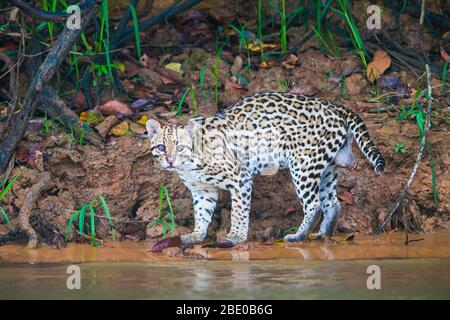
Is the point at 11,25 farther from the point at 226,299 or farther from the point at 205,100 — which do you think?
the point at 226,299

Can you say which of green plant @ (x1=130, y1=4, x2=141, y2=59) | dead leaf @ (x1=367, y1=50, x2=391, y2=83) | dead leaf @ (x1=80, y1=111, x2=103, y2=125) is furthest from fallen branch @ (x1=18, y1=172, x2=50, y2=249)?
dead leaf @ (x1=367, y1=50, x2=391, y2=83)

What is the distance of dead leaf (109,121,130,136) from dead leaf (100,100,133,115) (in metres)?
0.18

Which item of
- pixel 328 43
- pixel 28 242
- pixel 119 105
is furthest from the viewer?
pixel 328 43

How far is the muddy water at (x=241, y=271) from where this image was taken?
7297 mm

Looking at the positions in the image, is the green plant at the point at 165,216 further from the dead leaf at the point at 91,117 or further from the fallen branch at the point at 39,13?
the fallen branch at the point at 39,13

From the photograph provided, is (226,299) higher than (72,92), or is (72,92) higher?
(72,92)

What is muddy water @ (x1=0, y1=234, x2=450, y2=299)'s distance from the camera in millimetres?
7297

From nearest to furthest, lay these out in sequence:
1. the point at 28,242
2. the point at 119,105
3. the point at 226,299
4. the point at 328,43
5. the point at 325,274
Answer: the point at 226,299 < the point at 325,274 < the point at 28,242 < the point at 119,105 < the point at 328,43

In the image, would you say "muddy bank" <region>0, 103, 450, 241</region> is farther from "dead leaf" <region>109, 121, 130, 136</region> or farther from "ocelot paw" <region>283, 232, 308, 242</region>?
"ocelot paw" <region>283, 232, 308, 242</region>

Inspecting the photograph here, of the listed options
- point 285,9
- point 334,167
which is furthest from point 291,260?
point 285,9

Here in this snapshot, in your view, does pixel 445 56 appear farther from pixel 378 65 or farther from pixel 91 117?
pixel 91 117

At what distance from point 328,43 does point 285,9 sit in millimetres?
772

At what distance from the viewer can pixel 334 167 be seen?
9570mm

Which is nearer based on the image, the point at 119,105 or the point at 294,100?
the point at 294,100
